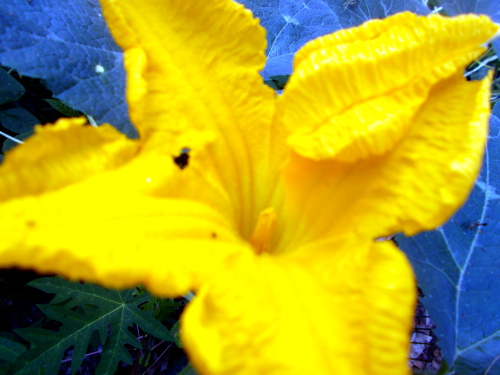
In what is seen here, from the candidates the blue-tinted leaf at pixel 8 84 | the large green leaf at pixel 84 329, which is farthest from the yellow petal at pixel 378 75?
the blue-tinted leaf at pixel 8 84

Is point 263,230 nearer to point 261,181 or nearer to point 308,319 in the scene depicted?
point 261,181

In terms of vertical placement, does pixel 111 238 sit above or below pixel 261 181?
above

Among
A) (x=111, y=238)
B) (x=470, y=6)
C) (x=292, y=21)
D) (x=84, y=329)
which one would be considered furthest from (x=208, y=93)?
(x=470, y=6)

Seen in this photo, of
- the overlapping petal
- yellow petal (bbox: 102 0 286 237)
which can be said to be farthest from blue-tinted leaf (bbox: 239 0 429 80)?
the overlapping petal

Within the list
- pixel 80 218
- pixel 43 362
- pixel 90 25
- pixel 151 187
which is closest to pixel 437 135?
pixel 151 187

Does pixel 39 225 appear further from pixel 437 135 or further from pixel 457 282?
pixel 457 282

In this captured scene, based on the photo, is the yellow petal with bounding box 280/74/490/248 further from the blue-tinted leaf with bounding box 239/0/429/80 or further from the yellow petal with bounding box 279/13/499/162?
the blue-tinted leaf with bounding box 239/0/429/80

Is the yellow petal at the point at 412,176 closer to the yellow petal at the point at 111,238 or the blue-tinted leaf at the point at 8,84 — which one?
the yellow petal at the point at 111,238
